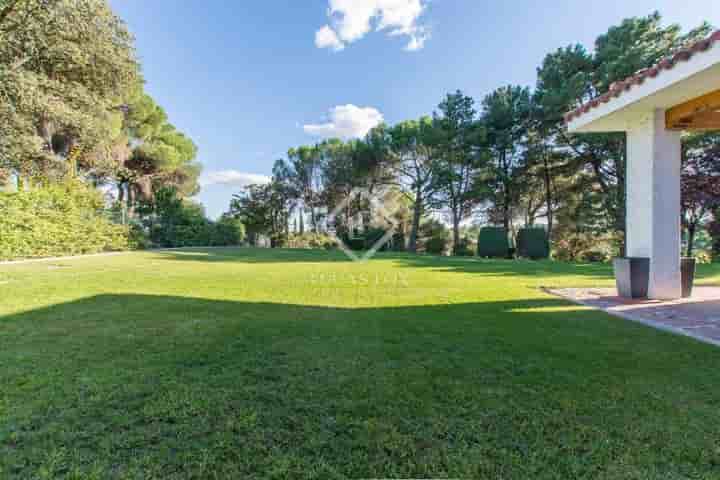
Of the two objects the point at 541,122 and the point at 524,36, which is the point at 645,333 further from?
the point at 541,122

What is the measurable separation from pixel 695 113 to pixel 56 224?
17417 mm

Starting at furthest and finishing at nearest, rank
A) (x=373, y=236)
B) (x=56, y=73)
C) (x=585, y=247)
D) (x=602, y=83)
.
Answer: (x=373, y=236)
(x=585, y=247)
(x=602, y=83)
(x=56, y=73)

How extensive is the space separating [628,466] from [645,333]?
8.16 feet

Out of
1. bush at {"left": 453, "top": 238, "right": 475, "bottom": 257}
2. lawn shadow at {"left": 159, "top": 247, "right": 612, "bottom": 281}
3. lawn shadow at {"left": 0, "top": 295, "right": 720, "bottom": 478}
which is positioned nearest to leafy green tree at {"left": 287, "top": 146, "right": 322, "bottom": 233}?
bush at {"left": 453, "top": 238, "right": 475, "bottom": 257}

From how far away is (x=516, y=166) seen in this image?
19.4 meters

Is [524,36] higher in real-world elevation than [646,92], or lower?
higher

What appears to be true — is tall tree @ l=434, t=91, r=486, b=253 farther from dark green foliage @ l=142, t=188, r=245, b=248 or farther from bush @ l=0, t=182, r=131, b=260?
bush @ l=0, t=182, r=131, b=260

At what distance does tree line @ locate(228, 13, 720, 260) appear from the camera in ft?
46.0

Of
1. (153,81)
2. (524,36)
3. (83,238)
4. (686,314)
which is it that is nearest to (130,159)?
(153,81)

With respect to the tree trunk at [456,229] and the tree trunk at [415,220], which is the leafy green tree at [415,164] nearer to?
the tree trunk at [415,220]

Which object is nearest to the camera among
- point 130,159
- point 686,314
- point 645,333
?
point 645,333

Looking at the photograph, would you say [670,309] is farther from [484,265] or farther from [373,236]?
[373,236]

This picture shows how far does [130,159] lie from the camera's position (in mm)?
19469

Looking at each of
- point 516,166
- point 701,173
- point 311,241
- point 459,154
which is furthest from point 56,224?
point 701,173
